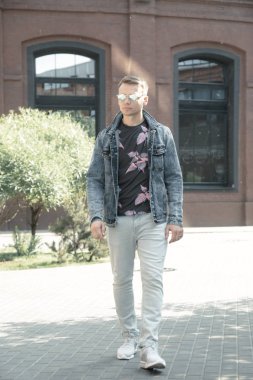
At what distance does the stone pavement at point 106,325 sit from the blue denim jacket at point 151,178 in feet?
3.79

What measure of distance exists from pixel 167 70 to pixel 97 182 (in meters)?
21.1

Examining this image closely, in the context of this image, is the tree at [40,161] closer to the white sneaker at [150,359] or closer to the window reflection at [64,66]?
the window reflection at [64,66]

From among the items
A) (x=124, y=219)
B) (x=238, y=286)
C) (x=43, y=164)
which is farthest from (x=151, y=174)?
(x=43, y=164)

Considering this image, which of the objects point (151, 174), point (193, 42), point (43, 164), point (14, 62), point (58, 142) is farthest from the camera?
point (193, 42)

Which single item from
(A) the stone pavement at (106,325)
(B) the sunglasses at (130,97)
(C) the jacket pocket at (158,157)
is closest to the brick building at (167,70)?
(A) the stone pavement at (106,325)

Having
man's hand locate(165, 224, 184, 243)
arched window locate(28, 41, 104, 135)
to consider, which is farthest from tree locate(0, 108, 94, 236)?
man's hand locate(165, 224, 184, 243)

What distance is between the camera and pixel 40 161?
14805 mm

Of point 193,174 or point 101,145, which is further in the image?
point 193,174

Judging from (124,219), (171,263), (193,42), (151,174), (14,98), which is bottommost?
(171,263)

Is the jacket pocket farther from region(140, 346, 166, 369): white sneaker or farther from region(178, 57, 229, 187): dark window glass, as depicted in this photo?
region(178, 57, 229, 187): dark window glass

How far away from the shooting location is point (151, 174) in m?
5.38

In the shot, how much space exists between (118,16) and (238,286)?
1718 centimetres

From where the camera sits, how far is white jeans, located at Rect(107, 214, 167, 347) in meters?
5.32

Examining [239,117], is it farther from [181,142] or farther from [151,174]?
[151,174]
